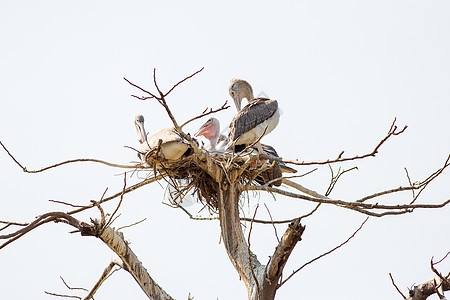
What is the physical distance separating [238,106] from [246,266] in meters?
3.65

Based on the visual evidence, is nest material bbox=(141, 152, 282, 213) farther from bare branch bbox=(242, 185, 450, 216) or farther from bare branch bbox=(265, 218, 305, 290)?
bare branch bbox=(265, 218, 305, 290)

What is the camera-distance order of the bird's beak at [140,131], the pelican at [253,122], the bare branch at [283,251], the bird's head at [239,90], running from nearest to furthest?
the bare branch at [283,251] → the pelican at [253,122] → the bird's beak at [140,131] → the bird's head at [239,90]

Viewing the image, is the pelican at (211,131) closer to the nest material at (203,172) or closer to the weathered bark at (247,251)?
the nest material at (203,172)

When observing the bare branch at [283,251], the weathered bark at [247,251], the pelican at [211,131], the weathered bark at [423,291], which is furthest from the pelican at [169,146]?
the weathered bark at [423,291]

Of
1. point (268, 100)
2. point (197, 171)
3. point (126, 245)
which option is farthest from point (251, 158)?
point (268, 100)

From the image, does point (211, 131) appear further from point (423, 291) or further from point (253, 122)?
point (423, 291)

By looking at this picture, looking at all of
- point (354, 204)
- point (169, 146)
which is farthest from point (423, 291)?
point (169, 146)

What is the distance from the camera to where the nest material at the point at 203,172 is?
7836mm

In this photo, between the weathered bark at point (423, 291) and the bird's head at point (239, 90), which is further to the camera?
the bird's head at point (239, 90)

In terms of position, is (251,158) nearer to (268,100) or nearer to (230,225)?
(230,225)

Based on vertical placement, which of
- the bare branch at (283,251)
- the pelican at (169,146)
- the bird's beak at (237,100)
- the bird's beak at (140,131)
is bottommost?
the bare branch at (283,251)

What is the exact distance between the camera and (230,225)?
786 cm

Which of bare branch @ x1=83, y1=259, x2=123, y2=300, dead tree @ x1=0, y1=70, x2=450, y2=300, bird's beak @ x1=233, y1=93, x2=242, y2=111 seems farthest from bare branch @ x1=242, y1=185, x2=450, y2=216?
bird's beak @ x1=233, y1=93, x2=242, y2=111

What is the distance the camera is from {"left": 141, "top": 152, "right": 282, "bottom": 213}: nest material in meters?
7.84
